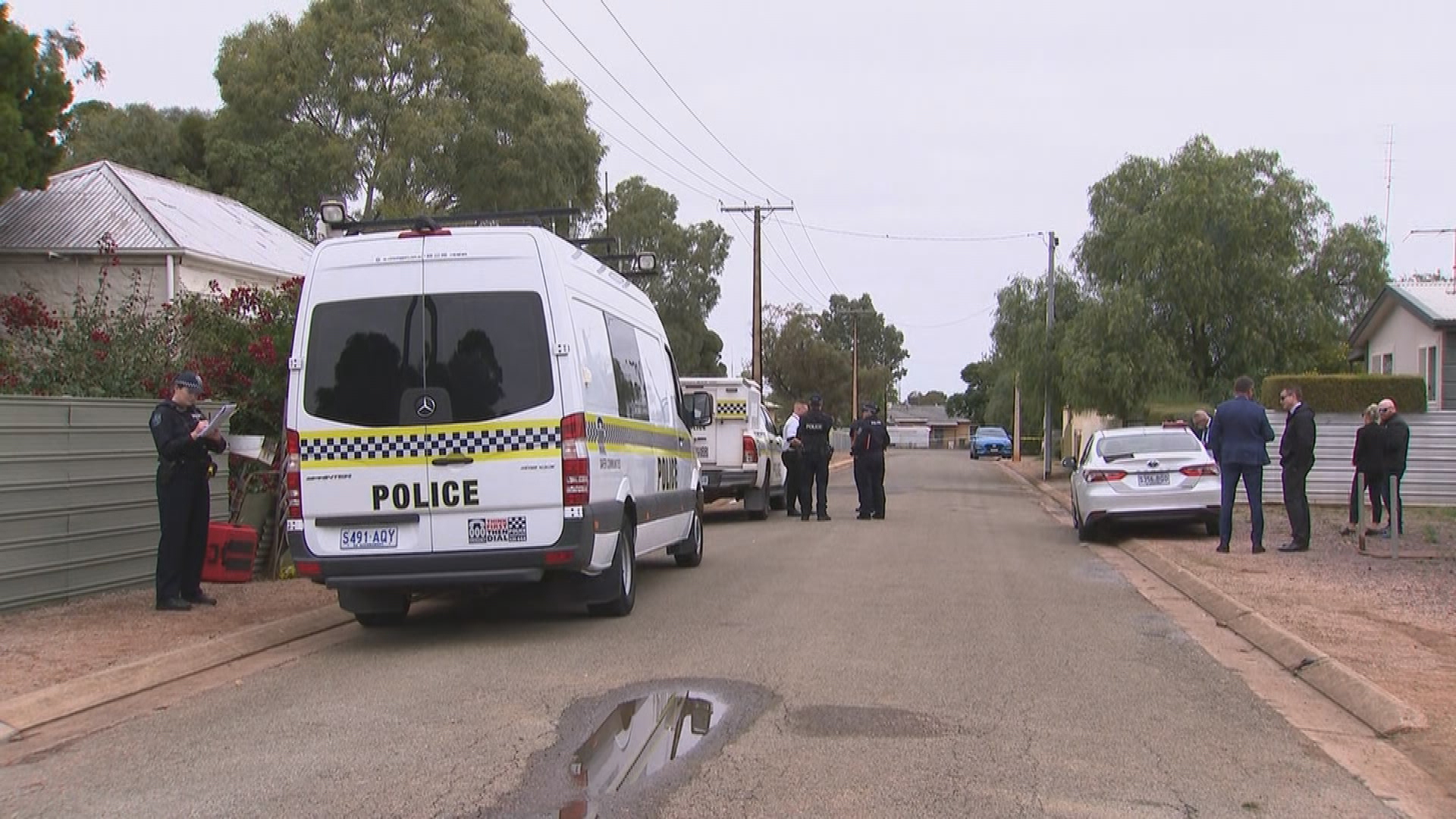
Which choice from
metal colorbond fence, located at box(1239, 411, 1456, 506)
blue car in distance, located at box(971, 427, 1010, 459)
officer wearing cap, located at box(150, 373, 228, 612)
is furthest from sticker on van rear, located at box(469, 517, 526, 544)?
blue car in distance, located at box(971, 427, 1010, 459)

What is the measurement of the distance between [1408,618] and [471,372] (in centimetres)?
698

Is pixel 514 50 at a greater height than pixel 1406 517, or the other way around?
pixel 514 50

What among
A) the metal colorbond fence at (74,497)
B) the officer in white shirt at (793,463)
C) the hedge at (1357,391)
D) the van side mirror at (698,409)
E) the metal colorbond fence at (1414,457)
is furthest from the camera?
the metal colorbond fence at (1414,457)

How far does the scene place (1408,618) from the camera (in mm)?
9203

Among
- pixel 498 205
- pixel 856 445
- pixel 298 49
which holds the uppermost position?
pixel 298 49

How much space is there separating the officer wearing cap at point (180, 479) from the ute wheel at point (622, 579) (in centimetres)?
303

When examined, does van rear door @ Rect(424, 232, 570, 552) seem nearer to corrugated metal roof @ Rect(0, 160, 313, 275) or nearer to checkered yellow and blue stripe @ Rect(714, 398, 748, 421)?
checkered yellow and blue stripe @ Rect(714, 398, 748, 421)

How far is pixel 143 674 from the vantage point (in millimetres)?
7441

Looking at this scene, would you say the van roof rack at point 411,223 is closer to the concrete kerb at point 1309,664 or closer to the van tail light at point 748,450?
the concrete kerb at point 1309,664

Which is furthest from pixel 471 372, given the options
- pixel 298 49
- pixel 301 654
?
pixel 298 49

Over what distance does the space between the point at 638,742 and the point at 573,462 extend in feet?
8.98

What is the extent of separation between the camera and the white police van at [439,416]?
829 cm

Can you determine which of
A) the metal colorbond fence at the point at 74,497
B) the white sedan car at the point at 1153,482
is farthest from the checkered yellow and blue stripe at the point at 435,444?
the white sedan car at the point at 1153,482

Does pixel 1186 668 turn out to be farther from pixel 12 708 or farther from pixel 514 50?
pixel 514 50
